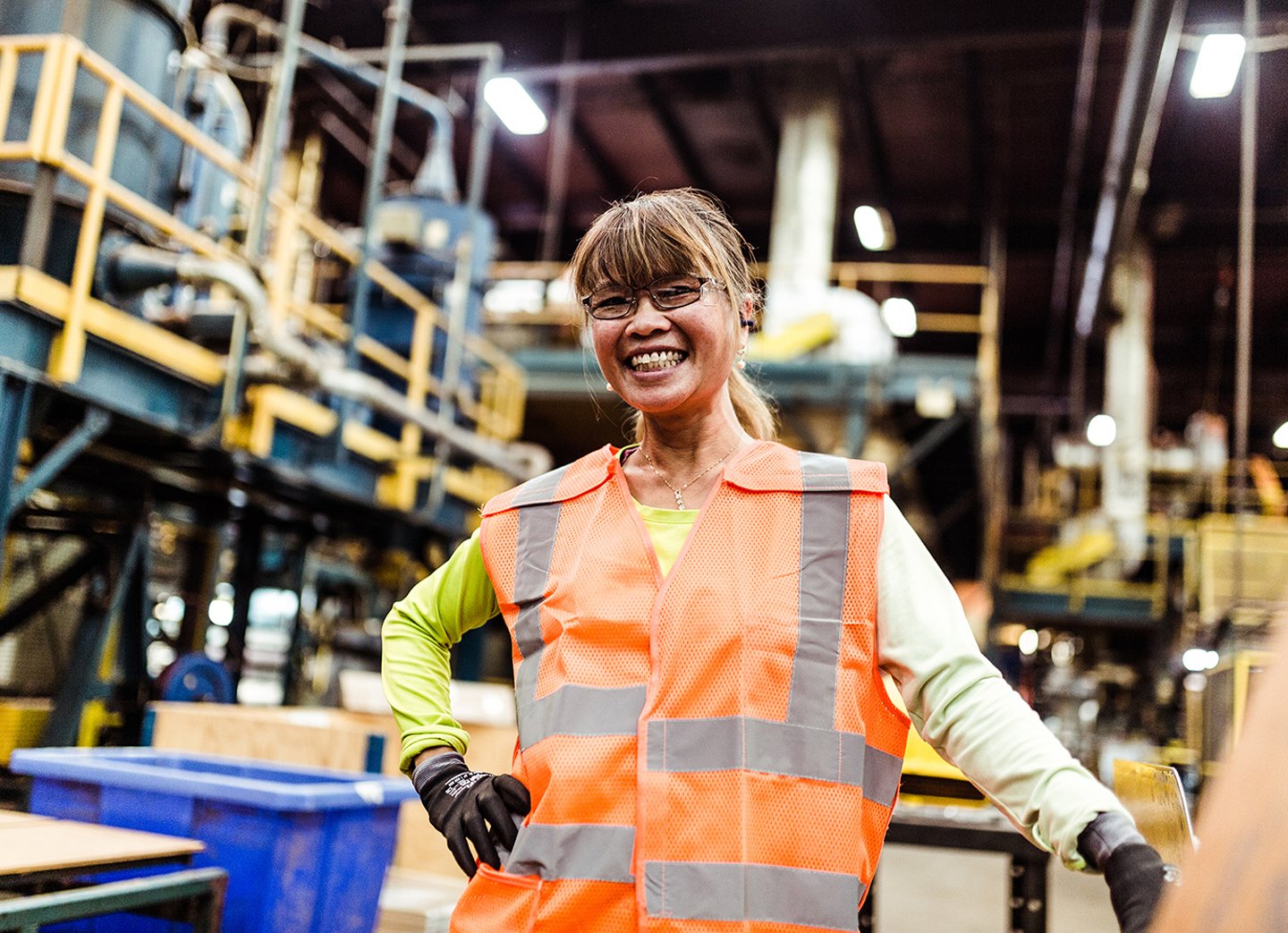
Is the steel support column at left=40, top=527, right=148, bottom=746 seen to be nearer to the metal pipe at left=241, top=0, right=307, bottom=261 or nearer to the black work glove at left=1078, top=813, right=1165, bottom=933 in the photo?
the metal pipe at left=241, top=0, right=307, bottom=261

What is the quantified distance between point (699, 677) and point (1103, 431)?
791 inches

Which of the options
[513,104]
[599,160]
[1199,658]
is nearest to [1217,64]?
[1199,658]

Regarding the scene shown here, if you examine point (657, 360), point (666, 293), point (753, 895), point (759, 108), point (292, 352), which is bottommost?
point (753, 895)

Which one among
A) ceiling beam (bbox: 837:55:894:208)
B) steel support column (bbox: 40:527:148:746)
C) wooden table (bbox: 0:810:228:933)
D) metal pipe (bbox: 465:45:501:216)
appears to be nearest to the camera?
wooden table (bbox: 0:810:228:933)

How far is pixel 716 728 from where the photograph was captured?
1644mm

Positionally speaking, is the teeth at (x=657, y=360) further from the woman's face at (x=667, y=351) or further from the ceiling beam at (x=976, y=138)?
the ceiling beam at (x=976, y=138)

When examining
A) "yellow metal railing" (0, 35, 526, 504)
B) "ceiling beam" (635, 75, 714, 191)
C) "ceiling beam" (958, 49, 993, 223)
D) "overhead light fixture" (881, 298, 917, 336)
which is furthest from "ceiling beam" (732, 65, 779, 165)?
"yellow metal railing" (0, 35, 526, 504)

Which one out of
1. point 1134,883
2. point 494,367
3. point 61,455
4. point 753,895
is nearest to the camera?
point 1134,883

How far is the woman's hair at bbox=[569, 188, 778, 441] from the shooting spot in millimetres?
1827

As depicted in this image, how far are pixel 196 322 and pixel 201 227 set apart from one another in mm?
1208

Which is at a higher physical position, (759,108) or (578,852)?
(759,108)

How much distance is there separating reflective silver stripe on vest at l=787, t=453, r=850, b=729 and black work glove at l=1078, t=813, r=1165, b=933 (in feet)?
1.39

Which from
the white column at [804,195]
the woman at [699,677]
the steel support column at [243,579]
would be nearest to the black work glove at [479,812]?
the woman at [699,677]

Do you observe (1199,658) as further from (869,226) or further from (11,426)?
(869,226)
